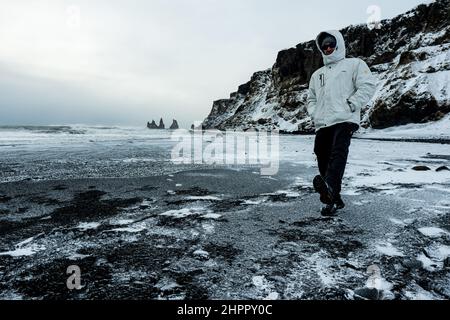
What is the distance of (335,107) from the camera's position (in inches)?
117

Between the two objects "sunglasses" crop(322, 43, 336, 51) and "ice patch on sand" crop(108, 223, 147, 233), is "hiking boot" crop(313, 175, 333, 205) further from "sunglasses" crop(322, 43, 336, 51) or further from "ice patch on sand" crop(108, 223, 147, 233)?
"ice patch on sand" crop(108, 223, 147, 233)

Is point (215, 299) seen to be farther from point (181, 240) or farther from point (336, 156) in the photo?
point (336, 156)

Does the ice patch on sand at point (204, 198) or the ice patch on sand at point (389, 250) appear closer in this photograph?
the ice patch on sand at point (389, 250)

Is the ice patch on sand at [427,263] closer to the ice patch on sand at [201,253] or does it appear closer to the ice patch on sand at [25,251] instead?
the ice patch on sand at [201,253]

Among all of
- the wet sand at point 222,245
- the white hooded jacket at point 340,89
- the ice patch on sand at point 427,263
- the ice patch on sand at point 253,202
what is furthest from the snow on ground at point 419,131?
the ice patch on sand at point 427,263

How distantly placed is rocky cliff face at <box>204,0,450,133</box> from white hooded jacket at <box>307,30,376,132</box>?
2296cm

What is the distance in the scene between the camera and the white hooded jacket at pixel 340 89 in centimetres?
286

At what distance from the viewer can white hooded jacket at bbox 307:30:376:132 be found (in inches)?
113

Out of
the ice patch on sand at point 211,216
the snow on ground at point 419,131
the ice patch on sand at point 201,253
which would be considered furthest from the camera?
the snow on ground at point 419,131

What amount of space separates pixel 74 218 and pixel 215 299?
176cm

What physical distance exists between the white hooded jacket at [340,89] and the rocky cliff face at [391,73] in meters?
23.0
